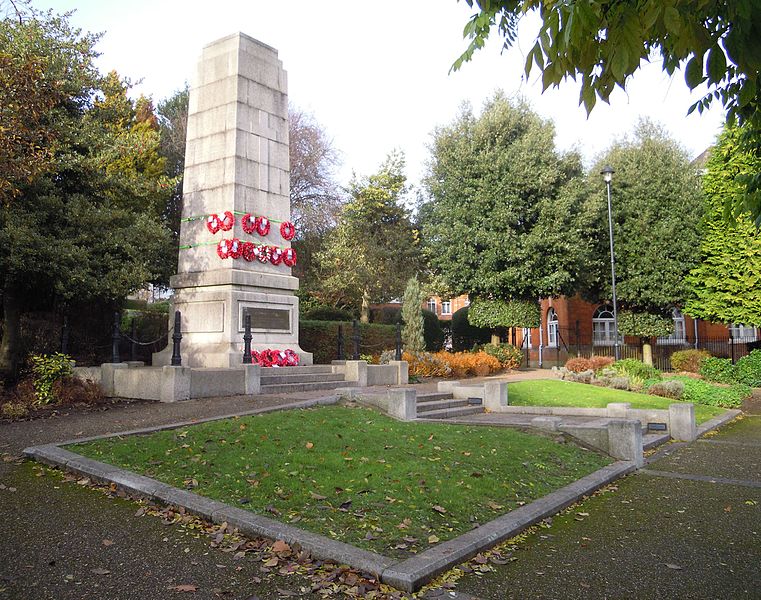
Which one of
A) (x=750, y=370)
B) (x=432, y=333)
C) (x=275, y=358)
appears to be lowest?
(x=750, y=370)

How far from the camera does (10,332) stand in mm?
15195

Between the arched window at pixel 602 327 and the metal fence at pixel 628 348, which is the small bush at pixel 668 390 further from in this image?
the arched window at pixel 602 327

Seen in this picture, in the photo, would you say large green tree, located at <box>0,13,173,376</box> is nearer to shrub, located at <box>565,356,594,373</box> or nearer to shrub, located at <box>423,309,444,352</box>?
shrub, located at <box>565,356,594,373</box>

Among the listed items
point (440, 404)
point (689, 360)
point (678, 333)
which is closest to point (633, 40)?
point (440, 404)

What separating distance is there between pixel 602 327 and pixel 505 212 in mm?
13948

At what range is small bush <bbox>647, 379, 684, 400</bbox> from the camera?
17.3 metres

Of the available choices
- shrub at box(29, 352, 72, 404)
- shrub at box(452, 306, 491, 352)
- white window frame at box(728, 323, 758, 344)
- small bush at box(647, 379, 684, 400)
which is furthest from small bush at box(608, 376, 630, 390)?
white window frame at box(728, 323, 758, 344)

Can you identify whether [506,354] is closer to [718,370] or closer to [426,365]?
[426,365]

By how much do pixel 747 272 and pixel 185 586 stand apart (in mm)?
26937

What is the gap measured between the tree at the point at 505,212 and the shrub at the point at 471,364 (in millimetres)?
3724

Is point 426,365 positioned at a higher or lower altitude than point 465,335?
lower

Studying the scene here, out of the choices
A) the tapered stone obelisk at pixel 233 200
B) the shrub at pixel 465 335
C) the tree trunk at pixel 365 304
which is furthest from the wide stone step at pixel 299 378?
the shrub at pixel 465 335

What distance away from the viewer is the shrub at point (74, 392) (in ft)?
39.8

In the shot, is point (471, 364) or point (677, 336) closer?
→ point (471, 364)
